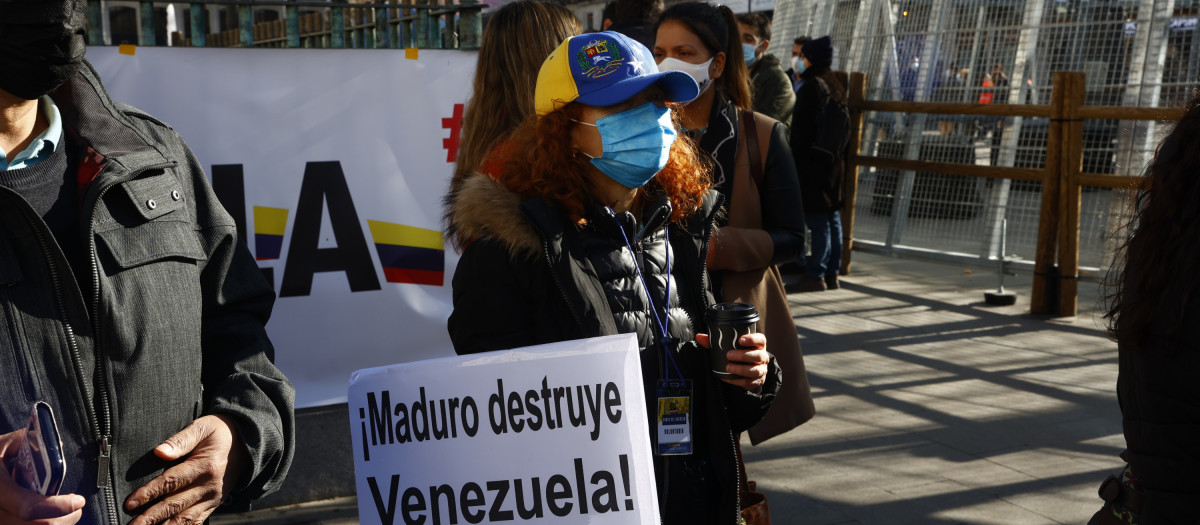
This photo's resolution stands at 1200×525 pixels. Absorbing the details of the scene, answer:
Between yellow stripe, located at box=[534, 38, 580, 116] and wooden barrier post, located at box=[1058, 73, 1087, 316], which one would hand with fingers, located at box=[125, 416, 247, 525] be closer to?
yellow stripe, located at box=[534, 38, 580, 116]

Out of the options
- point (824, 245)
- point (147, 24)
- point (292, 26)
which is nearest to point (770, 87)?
point (824, 245)

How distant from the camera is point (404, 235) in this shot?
433 cm

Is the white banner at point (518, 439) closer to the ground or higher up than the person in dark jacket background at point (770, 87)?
closer to the ground

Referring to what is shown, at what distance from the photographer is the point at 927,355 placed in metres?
6.86

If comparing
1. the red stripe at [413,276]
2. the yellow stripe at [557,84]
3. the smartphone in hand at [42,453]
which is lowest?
the red stripe at [413,276]

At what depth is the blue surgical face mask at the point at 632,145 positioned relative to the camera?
2354 mm

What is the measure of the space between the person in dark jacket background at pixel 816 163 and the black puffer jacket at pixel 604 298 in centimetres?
647

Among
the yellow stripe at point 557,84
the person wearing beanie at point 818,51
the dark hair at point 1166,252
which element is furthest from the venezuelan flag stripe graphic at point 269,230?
the person wearing beanie at point 818,51

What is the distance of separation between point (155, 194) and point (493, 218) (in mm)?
711

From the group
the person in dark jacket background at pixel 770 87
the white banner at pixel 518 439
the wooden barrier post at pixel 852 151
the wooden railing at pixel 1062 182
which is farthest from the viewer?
the wooden barrier post at pixel 852 151

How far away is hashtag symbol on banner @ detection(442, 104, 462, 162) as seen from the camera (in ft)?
14.4

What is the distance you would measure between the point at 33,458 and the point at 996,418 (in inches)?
198

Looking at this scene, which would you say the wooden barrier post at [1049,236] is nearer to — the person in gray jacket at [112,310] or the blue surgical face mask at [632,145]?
the blue surgical face mask at [632,145]

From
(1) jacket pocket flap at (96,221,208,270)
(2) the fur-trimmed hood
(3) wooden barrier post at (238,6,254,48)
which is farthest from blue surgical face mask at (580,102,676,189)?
(3) wooden barrier post at (238,6,254,48)
